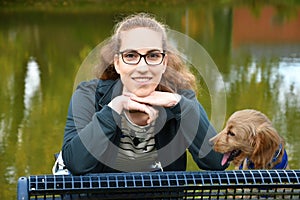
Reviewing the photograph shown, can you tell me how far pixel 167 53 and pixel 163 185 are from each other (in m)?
0.51

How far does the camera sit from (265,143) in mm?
2580

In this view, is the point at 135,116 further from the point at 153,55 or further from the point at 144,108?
the point at 153,55

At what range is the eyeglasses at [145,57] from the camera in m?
1.39

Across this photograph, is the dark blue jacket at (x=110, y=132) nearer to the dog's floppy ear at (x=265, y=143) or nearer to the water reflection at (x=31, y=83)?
the dog's floppy ear at (x=265, y=143)

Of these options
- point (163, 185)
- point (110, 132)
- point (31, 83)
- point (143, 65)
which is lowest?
point (163, 185)

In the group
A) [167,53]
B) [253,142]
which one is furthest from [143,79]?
[253,142]

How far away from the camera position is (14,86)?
7.64 metres

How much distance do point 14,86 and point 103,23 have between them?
21.3 feet

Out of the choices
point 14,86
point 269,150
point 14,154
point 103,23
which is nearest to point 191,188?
point 269,150

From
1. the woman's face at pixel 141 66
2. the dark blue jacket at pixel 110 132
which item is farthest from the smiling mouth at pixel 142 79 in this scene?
the dark blue jacket at pixel 110 132

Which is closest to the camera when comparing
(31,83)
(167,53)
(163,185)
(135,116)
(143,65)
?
(163,185)

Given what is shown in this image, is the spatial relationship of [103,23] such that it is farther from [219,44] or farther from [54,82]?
[54,82]

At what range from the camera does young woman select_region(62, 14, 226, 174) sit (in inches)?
57.7

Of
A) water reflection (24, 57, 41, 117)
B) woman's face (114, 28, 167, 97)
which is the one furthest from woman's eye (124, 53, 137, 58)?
water reflection (24, 57, 41, 117)
